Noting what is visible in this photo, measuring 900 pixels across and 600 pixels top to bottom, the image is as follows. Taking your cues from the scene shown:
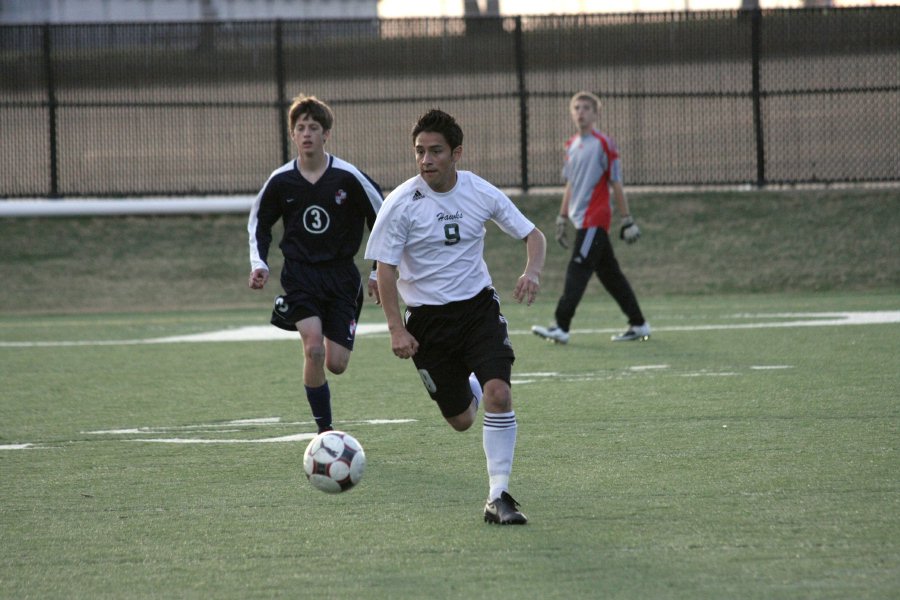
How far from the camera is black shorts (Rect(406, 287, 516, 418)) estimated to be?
5.86 m

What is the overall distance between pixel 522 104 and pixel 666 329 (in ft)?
25.7

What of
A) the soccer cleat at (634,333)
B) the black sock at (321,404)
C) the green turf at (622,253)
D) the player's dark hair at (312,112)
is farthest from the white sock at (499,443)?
the green turf at (622,253)

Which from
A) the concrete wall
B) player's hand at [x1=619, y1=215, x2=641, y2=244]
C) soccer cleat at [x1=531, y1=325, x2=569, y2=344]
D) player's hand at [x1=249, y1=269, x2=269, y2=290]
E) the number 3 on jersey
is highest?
the concrete wall

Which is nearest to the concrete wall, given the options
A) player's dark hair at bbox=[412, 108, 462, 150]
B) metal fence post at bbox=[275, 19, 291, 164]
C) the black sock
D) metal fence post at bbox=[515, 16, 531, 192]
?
metal fence post at bbox=[275, 19, 291, 164]

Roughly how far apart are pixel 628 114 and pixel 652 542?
54.7 ft

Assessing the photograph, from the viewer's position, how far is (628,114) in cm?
2122

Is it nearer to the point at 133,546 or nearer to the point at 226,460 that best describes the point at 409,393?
the point at 226,460

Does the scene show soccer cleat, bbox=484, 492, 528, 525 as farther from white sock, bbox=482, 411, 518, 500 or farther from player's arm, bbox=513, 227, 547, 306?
player's arm, bbox=513, 227, 547, 306

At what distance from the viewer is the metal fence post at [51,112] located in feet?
64.3

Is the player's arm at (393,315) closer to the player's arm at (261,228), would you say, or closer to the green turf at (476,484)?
the green turf at (476,484)

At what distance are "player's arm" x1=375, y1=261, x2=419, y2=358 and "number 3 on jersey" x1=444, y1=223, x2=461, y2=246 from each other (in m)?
0.27

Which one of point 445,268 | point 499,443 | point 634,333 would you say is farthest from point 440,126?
point 634,333

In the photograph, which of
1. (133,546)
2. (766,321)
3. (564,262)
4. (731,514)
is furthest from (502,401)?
(564,262)

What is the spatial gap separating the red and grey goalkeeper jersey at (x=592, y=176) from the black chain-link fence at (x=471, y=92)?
8.16 m
